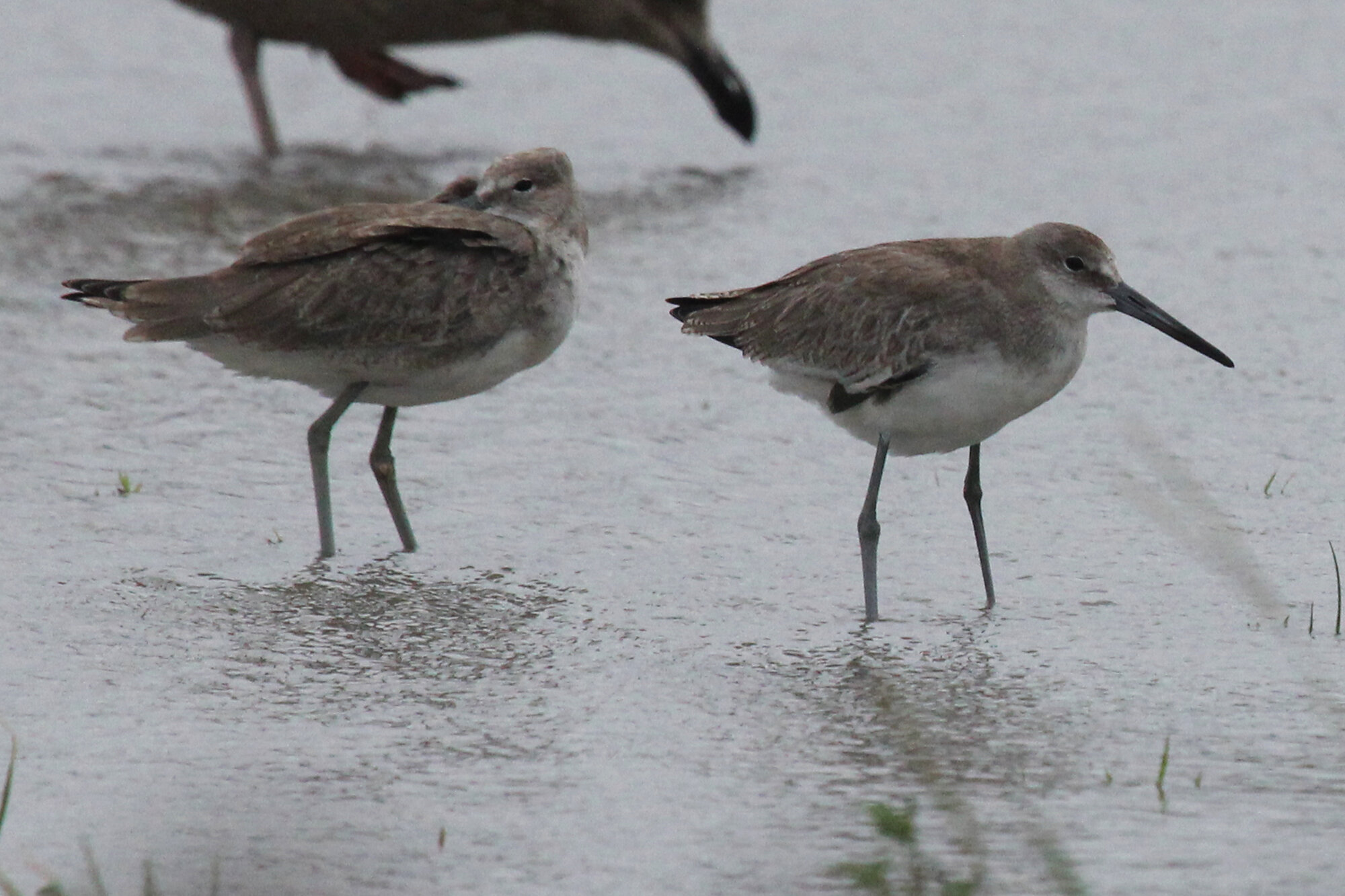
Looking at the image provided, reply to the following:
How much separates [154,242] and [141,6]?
4.59 metres

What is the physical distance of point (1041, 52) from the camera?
11289 millimetres

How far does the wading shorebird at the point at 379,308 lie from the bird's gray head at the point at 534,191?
0.19 ft

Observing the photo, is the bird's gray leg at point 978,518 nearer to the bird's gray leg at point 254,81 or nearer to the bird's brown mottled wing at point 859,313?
the bird's brown mottled wing at point 859,313

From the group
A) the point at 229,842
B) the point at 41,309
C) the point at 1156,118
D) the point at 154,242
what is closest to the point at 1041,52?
the point at 1156,118

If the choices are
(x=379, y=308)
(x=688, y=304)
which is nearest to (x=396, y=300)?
(x=379, y=308)

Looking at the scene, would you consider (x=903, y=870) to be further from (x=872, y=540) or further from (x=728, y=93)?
(x=728, y=93)

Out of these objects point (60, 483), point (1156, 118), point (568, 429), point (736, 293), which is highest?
point (1156, 118)

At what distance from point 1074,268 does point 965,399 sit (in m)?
0.44

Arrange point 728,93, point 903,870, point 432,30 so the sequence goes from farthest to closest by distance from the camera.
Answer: point 728,93 < point 432,30 < point 903,870

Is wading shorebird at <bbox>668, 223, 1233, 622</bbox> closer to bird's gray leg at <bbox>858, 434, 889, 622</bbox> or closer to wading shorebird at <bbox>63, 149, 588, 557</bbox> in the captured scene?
bird's gray leg at <bbox>858, 434, 889, 622</bbox>

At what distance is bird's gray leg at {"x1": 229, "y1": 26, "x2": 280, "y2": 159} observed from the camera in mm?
10188

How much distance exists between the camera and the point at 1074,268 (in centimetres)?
525

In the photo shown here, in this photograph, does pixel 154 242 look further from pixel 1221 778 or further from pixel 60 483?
pixel 1221 778

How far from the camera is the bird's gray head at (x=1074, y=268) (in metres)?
5.22
